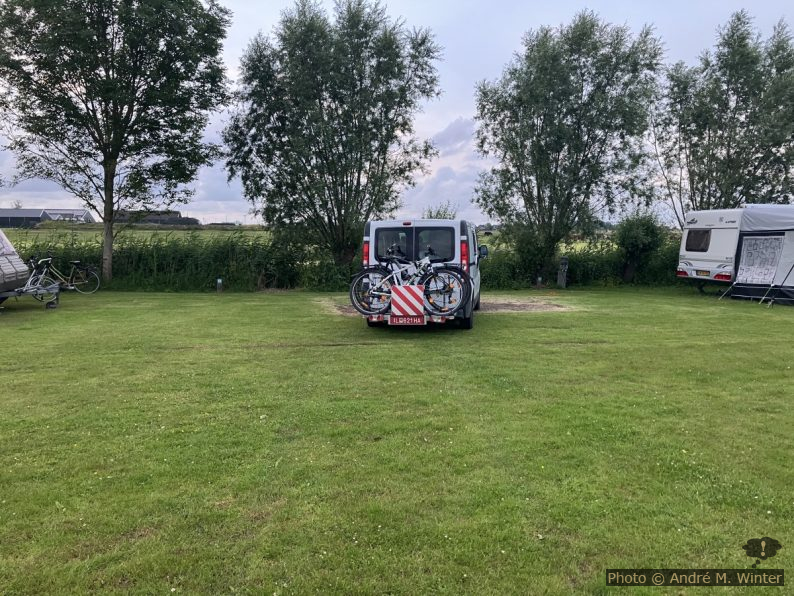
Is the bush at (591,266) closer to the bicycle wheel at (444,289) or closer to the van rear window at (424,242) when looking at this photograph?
the van rear window at (424,242)

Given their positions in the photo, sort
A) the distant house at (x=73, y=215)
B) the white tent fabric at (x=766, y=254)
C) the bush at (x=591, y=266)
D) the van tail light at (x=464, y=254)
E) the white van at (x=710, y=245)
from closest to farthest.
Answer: the van tail light at (x=464, y=254), the white tent fabric at (x=766, y=254), the white van at (x=710, y=245), the distant house at (x=73, y=215), the bush at (x=591, y=266)

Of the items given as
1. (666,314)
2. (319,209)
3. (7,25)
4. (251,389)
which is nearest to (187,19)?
(7,25)

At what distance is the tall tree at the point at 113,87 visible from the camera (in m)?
13.8

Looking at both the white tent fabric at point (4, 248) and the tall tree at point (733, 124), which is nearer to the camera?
the white tent fabric at point (4, 248)

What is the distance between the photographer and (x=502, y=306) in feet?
41.3

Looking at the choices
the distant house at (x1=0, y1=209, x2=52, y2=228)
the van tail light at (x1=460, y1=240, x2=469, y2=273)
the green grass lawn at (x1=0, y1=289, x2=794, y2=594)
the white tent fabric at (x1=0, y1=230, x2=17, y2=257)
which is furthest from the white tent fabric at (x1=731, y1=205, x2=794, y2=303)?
the distant house at (x1=0, y1=209, x2=52, y2=228)

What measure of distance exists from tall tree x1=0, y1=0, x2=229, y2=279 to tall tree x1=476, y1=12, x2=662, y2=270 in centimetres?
898

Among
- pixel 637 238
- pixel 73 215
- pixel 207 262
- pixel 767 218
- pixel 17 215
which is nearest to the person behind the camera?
pixel 767 218

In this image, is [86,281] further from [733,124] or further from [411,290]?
[733,124]

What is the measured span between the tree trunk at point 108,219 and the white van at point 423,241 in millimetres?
10526

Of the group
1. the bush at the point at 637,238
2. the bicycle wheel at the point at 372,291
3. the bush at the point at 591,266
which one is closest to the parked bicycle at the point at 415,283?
the bicycle wheel at the point at 372,291

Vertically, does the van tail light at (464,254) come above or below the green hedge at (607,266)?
above

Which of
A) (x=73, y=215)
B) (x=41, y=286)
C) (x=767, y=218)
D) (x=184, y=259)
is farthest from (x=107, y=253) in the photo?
(x=767, y=218)

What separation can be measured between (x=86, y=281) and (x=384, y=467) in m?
14.1
